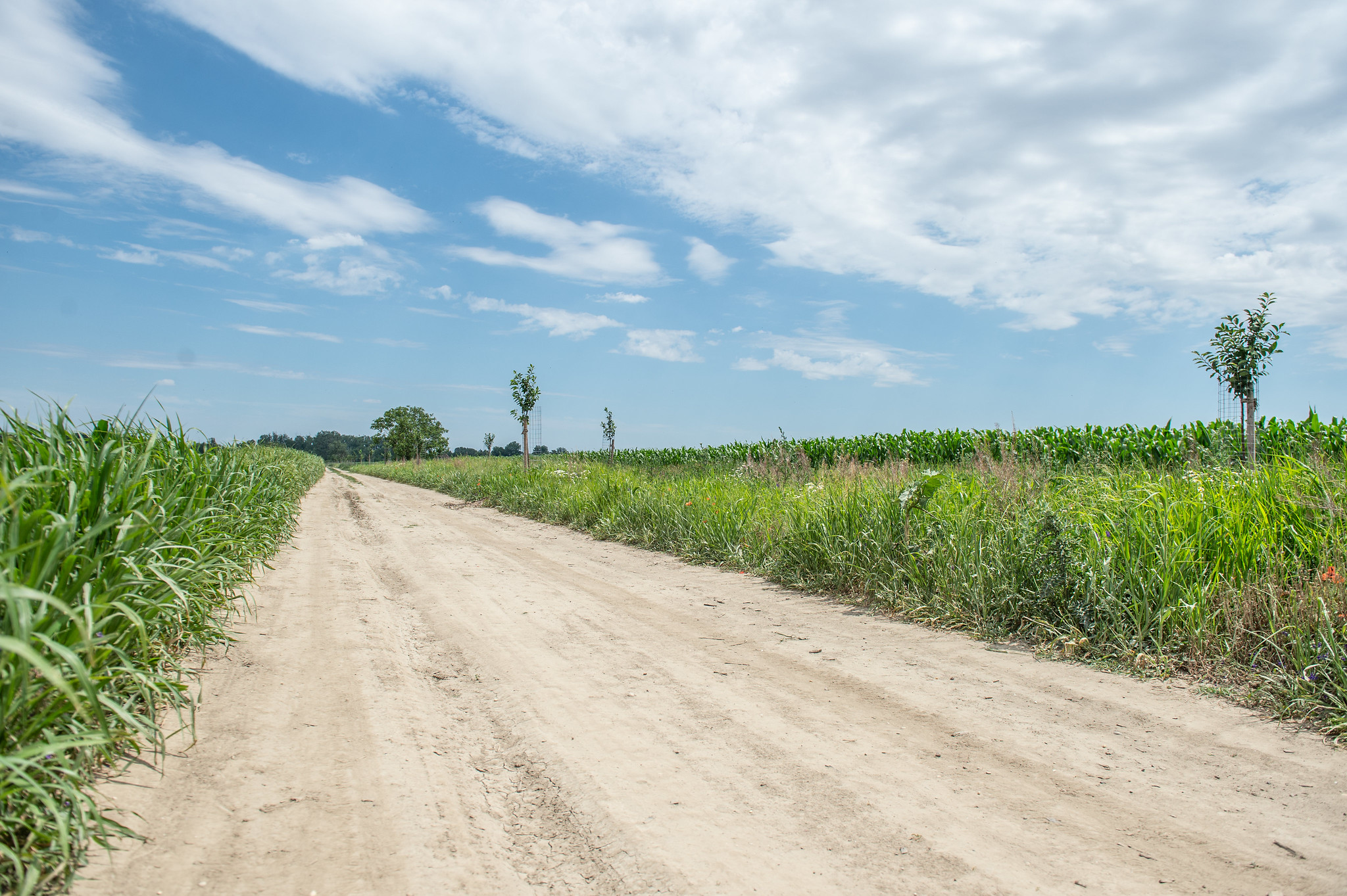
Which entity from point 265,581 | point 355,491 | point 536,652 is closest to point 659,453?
point 355,491

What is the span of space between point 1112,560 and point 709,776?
11.7 feet

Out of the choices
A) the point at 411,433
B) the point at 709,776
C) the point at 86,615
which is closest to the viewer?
the point at 86,615

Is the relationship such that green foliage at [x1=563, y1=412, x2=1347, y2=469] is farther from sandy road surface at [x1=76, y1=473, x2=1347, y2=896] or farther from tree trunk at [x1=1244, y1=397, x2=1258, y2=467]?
sandy road surface at [x1=76, y1=473, x2=1347, y2=896]

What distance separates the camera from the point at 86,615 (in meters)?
2.59

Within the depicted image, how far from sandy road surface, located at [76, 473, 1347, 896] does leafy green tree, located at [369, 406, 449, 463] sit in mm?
57060

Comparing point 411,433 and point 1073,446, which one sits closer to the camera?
point 1073,446

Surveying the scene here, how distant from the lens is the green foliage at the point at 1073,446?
7.63 meters

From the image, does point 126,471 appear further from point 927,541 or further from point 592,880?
point 927,541

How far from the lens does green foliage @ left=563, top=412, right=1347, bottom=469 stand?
763 cm

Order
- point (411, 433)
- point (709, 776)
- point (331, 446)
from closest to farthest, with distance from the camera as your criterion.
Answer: point (709, 776)
point (411, 433)
point (331, 446)

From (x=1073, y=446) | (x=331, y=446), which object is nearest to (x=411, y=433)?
(x=1073, y=446)

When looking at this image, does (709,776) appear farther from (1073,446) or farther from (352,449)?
(352,449)

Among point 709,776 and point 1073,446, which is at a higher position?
point 1073,446

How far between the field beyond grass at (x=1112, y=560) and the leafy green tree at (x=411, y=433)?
182ft
